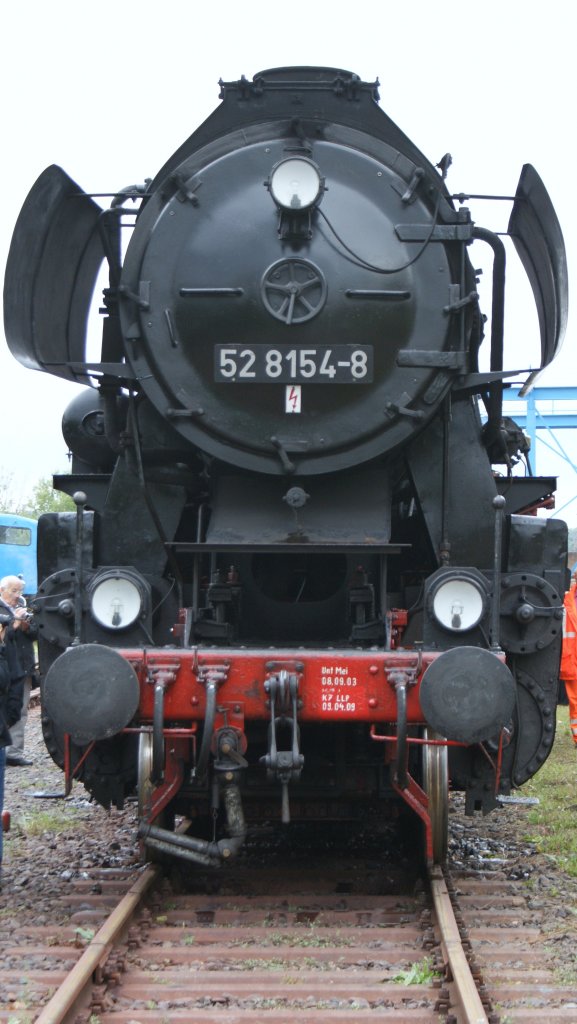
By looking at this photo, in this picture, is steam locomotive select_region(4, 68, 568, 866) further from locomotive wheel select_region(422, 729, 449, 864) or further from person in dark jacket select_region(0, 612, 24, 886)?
person in dark jacket select_region(0, 612, 24, 886)

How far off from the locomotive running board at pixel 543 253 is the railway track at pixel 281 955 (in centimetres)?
231

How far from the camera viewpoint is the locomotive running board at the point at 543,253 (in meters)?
5.08

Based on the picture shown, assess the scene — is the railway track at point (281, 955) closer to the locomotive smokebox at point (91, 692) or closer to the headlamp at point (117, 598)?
the locomotive smokebox at point (91, 692)

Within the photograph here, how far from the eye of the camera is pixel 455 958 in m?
3.73

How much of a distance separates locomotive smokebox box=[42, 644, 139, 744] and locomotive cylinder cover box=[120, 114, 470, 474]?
1138 millimetres

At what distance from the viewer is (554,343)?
5051 mm

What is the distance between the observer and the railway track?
11.3 ft

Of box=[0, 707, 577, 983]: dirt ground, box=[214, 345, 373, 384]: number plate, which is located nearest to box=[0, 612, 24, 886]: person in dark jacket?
box=[0, 707, 577, 983]: dirt ground

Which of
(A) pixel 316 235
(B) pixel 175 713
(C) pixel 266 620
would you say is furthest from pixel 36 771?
(A) pixel 316 235

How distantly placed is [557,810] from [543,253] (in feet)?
11.1

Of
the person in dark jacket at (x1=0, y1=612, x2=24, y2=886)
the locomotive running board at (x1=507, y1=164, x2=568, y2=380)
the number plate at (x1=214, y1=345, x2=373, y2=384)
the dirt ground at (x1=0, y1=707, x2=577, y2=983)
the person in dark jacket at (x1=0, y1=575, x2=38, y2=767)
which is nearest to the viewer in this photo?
the dirt ground at (x1=0, y1=707, x2=577, y2=983)

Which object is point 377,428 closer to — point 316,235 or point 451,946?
point 316,235

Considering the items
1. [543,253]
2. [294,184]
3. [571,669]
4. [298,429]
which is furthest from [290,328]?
[571,669]

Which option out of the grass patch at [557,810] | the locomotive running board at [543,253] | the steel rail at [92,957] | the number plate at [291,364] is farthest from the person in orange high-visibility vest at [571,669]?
the steel rail at [92,957]
